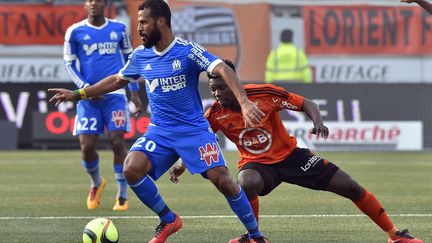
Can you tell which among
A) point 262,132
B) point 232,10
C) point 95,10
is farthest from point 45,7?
point 262,132

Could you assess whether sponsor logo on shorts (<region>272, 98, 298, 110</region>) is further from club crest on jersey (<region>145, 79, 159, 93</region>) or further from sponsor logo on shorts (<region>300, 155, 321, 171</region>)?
club crest on jersey (<region>145, 79, 159, 93</region>)

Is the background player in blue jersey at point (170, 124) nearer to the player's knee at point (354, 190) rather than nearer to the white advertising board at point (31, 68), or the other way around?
the player's knee at point (354, 190)

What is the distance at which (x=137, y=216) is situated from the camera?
11.7m

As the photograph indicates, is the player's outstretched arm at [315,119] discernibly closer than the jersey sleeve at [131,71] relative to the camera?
Yes

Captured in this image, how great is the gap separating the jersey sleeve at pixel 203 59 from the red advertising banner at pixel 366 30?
19228 millimetres

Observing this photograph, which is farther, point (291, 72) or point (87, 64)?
point (291, 72)

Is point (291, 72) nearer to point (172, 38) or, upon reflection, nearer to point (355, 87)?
point (355, 87)

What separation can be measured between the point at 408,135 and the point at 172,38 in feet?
47.6

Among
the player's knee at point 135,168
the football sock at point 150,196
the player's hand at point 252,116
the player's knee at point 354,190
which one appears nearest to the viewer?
the player's hand at point 252,116

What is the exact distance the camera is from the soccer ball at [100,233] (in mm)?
9039

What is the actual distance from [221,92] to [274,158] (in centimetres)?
76

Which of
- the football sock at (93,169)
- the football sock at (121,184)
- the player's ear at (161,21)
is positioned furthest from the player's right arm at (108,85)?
the football sock at (93,169)

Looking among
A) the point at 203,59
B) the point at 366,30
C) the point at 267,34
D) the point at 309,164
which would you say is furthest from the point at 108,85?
the point at 366,30

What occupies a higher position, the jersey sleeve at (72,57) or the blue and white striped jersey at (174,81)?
the blue and white striped jersey at (174,81)
